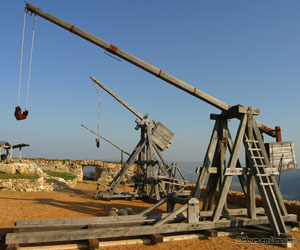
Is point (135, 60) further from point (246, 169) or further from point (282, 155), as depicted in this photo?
point (282, 155)

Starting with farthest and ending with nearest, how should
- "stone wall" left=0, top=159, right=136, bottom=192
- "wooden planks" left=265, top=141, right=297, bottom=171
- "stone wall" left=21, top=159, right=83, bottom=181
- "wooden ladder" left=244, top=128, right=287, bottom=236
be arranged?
"stone wall" left=21, top=159, right=83, bottom=181, "stone wall" left=0, top=159, right=136, bottom=192, "wooden planks" left=265, top=141, right=297, bottom=171, "wooden ladder" left=244, top=128, right=287, bottom=236

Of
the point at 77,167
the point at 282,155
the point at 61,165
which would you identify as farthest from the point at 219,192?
the point at 61,165

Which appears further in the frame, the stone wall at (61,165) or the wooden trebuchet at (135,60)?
the stone wall at (61,165)

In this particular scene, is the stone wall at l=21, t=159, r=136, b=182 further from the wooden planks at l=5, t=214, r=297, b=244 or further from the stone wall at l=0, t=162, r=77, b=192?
the wooden planks at l=5, t=214, r=297, b=244

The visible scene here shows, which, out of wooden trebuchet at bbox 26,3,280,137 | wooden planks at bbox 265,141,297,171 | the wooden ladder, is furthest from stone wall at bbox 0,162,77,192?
wooden planks at bbox 265,141,297,171

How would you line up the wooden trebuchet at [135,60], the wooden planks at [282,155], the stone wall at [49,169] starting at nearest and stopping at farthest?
1. the wooden trebuchet at [135,60]
2. the wooden planks at [282,155]
3. the stone wall at [49,169]

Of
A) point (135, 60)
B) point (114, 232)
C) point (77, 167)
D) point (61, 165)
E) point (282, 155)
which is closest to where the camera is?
point (114, 232)

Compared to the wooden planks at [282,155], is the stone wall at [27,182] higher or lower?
lower

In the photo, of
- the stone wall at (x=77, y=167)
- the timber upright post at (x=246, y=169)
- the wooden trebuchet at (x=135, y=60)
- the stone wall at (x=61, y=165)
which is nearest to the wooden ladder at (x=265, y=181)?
the timber upright post at (x=246, y=169)

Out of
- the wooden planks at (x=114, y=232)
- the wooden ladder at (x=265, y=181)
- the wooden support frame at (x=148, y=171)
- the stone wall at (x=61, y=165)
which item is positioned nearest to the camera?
the wooden planks at (x=114, y=232)

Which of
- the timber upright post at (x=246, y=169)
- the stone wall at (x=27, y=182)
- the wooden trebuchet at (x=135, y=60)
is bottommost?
the stone wall at (x=27, y=182)

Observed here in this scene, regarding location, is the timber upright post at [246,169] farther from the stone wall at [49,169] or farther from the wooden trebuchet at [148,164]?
the stone wall at [49,169]

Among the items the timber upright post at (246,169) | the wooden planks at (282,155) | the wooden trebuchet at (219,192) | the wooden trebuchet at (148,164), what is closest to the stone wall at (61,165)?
the wooden trebuchet at (148,164)

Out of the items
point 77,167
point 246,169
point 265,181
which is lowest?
point 77,167
